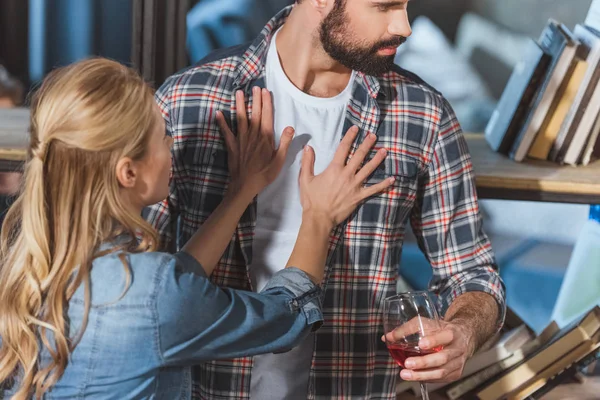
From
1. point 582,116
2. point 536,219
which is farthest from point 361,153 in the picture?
point 536,219

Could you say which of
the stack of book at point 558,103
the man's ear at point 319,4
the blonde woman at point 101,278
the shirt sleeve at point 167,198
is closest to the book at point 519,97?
the stack of book at point 558,103

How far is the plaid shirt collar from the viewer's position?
1523 millimetres

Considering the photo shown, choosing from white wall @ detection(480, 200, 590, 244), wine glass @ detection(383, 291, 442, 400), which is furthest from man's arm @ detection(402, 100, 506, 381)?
white wall @ detection(480, 200, 590, 244)

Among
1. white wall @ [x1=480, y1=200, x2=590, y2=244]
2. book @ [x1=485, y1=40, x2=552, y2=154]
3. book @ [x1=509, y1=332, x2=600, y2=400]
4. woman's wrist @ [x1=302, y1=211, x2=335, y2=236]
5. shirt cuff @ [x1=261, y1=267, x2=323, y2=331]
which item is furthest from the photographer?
white wall @ [x1=480, y1=200, x2=590, y2=244]

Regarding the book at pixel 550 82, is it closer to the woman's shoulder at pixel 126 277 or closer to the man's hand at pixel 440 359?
the man's hand at pixel 440 359

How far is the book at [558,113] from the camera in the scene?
70.2 inches

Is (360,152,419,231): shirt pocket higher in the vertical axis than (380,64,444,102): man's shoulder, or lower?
lower

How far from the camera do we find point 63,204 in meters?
1.13

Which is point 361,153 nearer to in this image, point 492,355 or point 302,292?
point 302,292

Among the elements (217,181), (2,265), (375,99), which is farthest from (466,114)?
(2,265)

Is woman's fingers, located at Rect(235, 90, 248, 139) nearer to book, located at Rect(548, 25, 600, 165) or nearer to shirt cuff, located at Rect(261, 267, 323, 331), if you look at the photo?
shirt cuff, located at Rect(261, 267, 323, 331)

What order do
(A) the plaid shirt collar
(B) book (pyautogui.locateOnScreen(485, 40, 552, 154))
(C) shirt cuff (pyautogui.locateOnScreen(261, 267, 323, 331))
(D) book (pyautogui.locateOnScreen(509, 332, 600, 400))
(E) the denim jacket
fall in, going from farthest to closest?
(D) book (pyautogui.locateOnScreen(509, 332, 600, 400)) → (B) book (pyautogui.locateOnScreen(485, 40, 552, 154)) → (A) the plaid shirt collar → (C) shirt cuff (pyautogui.locateOnScreen(261, 267, 323, 331)) → (E) the denim jacket

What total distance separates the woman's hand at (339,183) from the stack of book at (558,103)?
1.58ft

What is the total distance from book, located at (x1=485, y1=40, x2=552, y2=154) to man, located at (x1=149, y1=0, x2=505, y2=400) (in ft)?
1.13
